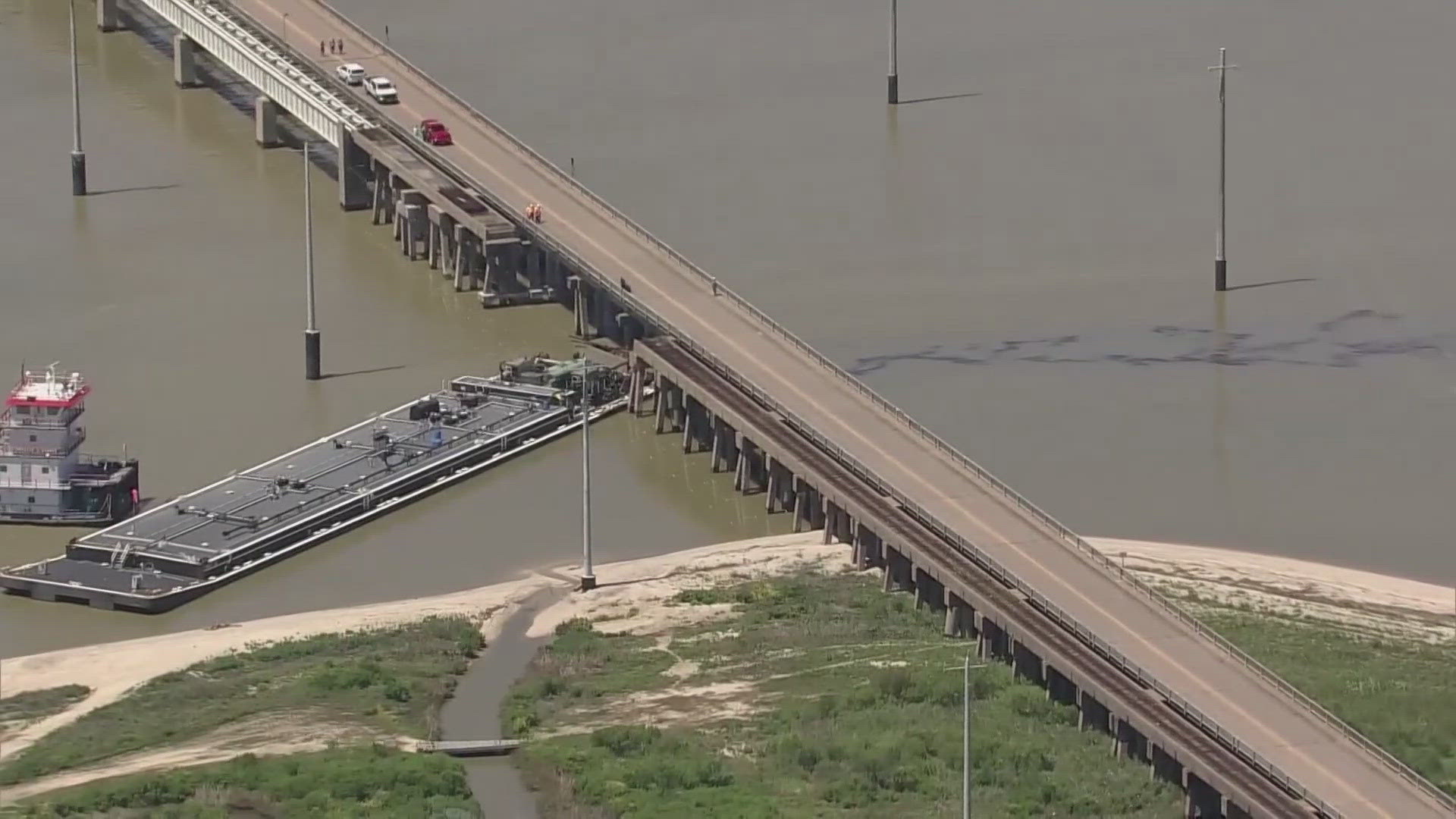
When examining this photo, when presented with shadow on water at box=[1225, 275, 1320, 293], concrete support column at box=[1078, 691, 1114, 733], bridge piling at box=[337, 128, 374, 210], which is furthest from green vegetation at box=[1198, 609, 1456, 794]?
bridge piling at box=[337, 128, 374, 210]

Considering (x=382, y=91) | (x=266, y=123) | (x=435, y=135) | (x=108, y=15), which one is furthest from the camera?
(x=108, y=15)

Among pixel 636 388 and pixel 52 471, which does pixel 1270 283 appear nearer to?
pixel 636 388

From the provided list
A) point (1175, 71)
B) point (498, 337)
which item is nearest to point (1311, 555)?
point (498, 337)

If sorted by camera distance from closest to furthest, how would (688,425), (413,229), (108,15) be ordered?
(688,425), (413,229), (108,15)

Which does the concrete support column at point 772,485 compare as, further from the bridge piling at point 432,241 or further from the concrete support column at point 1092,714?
the bridge piling at point 432,241

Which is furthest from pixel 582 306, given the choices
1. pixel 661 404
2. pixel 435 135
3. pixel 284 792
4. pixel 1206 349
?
pixel 284 792
